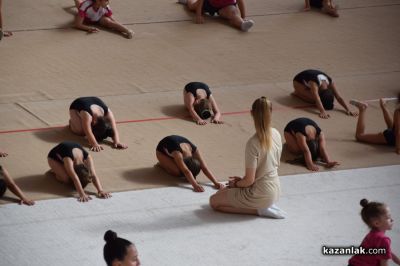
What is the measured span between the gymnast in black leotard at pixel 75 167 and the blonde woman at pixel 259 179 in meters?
1.26

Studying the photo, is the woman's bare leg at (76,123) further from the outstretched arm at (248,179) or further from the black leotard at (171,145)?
the outstretched arm at (248,179)

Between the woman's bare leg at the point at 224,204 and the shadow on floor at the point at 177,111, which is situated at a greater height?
the woman's bare leg at the point at 224,204

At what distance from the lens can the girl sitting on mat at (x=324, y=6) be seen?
15.5 m

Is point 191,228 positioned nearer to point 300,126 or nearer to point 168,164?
point 168,164

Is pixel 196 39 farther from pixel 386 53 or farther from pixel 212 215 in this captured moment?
pixel 212 215

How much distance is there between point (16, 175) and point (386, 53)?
7.17m

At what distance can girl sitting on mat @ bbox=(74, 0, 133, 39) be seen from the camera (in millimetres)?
13930

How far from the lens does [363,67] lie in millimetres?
13648

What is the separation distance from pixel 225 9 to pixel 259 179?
272 inches

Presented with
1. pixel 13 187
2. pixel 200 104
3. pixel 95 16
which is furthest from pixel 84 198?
pixel 95 16

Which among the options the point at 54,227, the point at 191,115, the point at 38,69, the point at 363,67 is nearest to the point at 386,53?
the point at 363,67

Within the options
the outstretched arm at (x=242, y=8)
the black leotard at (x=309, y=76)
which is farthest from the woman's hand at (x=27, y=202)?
the outstretched arm at (x=242, y=8)

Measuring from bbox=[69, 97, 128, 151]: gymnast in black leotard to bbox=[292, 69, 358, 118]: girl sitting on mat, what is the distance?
2871 mm

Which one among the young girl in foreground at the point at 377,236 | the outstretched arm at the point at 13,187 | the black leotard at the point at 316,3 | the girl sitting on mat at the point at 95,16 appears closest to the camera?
the young girl in foreground at the point at 377,236
